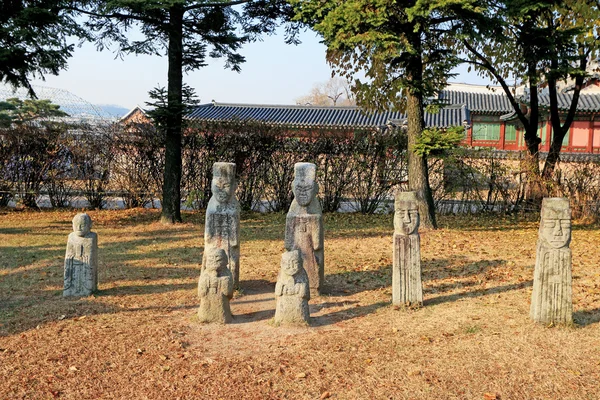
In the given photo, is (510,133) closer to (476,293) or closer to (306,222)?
(476,293)

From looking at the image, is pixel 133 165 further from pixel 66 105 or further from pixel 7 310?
pixel 66 105

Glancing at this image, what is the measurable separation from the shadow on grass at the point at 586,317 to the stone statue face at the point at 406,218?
6.77ft

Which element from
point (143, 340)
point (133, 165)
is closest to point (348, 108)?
point (133, 165)

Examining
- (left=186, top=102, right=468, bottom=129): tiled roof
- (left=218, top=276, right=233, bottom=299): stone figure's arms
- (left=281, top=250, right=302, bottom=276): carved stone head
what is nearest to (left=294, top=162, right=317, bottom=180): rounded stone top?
(left=281, top=250, right=302, bottom=276): carved stone head

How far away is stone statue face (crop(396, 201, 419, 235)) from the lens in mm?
6645

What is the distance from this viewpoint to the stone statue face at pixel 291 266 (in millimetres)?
6102

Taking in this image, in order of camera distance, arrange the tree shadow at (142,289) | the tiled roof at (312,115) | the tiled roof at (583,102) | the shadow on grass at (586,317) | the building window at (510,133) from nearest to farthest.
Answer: the shadow on grass at (586,317), the tree shadow at (142,289), the tiled roof at (583,102), the tiled roof at (312,115), the building window at (510,133)

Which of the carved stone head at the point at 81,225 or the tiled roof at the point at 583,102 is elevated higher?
the tiled roof at the point at 583,102

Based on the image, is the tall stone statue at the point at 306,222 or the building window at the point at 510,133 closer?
the tall stone statue at the point at 306,222

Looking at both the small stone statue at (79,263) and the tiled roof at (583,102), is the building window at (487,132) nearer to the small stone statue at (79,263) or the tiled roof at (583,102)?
the tiled roof at (583,102)

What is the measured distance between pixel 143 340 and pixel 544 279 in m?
4.30

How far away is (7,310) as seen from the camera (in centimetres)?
673

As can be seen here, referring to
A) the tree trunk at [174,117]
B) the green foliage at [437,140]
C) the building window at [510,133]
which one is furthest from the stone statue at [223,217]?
the building window at [510,133]

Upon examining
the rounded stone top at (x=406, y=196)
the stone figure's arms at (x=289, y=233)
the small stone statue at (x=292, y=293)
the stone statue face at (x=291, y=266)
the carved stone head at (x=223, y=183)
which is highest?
the carved stone head at (x=223, y=183)
